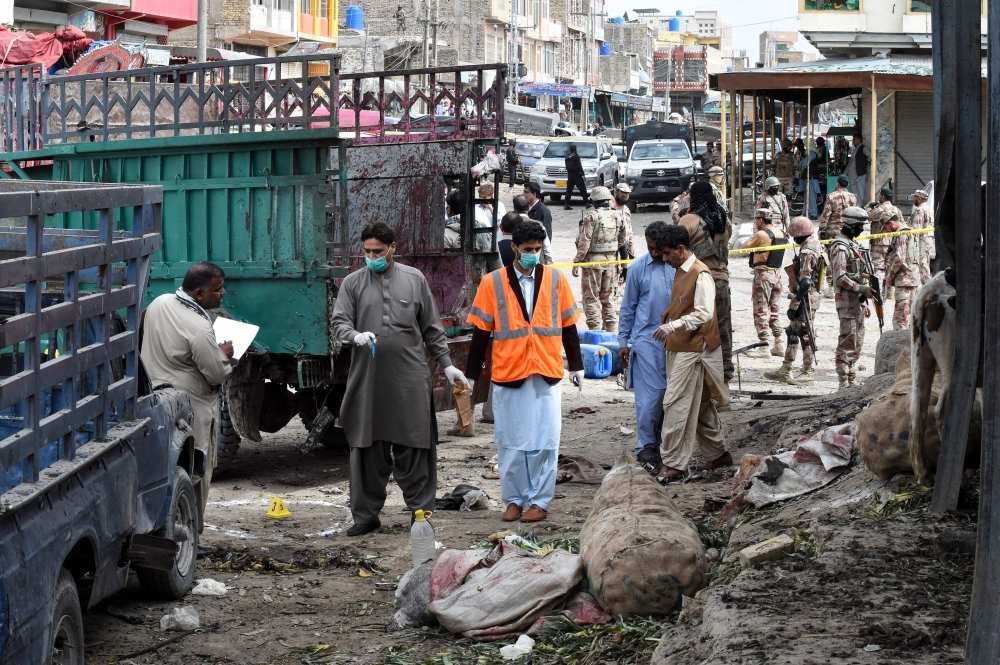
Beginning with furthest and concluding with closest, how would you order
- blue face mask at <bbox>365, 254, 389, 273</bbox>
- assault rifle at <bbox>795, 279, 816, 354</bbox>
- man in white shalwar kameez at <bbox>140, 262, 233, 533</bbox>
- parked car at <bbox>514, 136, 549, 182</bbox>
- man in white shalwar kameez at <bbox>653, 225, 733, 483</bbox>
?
parked car at <bbox>514, 136, 549, 182</bbox>
assault rifle at <bbox>795, 279, 816, 354</bbox>
man in white shalwar kameez at <bbox>653, 225, 733, 483</bbox>
blue face mask at <bbox>365, 254, 389, 273</bbox>
man in white shalwar kameez at <bbox>140, 262, 233, 533</bbox>

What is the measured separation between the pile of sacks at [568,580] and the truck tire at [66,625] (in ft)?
4.89

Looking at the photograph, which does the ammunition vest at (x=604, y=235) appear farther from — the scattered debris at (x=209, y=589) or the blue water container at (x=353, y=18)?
the blue water container at (x=353, y=18)

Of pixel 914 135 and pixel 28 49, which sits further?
pixel 914 135

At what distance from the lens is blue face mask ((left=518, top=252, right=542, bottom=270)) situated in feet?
24.0

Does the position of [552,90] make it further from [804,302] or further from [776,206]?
[804,302]

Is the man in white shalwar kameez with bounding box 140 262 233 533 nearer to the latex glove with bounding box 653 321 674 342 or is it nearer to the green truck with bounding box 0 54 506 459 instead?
the green truck with bounding box 0 54 506 459

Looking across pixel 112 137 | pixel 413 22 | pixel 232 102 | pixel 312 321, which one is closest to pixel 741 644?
pixel 312 321

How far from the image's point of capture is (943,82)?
5023 millimetres

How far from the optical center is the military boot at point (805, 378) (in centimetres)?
1252

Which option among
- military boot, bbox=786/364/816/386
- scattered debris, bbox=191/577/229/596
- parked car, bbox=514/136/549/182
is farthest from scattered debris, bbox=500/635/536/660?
parked car, bbox=514/136/549/182

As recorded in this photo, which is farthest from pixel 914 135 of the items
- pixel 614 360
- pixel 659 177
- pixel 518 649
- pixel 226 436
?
pixel 518 649

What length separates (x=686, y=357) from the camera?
26.5 ft

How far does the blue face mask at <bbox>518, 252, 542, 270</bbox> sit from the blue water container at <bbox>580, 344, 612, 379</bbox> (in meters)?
5.48

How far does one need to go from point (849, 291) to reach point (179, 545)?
7.38 m
